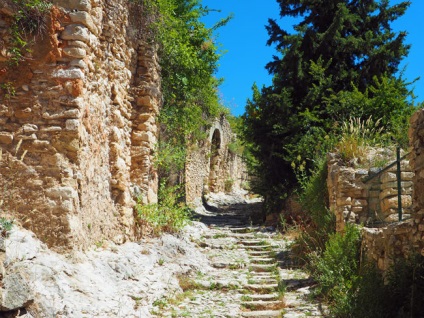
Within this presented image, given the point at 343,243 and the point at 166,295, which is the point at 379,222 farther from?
the point at 166,295

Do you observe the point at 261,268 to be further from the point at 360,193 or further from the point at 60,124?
the point at 60,124

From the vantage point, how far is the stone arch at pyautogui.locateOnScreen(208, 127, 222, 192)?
1970 centimetres

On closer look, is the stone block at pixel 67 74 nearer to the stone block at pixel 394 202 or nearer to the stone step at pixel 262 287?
the stone step at pixel 262 287

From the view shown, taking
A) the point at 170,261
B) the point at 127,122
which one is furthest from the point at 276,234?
the point at 127,122

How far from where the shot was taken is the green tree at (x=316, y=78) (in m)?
11.6

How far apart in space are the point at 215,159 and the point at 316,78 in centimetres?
885

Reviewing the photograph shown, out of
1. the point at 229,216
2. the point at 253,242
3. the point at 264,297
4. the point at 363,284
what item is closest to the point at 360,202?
the point at 264,297

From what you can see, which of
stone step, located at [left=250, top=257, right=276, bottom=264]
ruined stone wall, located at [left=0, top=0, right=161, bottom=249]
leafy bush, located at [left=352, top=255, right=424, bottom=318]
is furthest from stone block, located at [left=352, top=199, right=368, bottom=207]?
ruined stone wall, located at [left=0, top=0, right=161, bottom=249]

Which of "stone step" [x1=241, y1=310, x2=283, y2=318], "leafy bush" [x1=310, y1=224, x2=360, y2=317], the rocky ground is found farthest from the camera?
"stone step" [x1=241, y1=310, x2=283, y2=318]

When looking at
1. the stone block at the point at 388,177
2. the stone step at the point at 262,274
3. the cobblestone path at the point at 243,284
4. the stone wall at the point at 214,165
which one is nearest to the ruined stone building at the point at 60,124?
the cobblestone path at the point at 243,284

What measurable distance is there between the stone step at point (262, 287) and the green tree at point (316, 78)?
4.80 m

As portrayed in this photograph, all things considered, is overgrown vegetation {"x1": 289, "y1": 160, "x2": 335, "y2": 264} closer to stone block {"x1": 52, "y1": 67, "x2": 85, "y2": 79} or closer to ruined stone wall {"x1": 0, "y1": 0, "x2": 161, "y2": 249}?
ruined stone wall {"x1": 0, "y1": 0, "x2": 161, "y2": 249}

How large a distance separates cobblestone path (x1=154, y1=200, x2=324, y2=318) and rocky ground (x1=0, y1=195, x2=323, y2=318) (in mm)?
14

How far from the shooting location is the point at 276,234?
1068 centimetres
